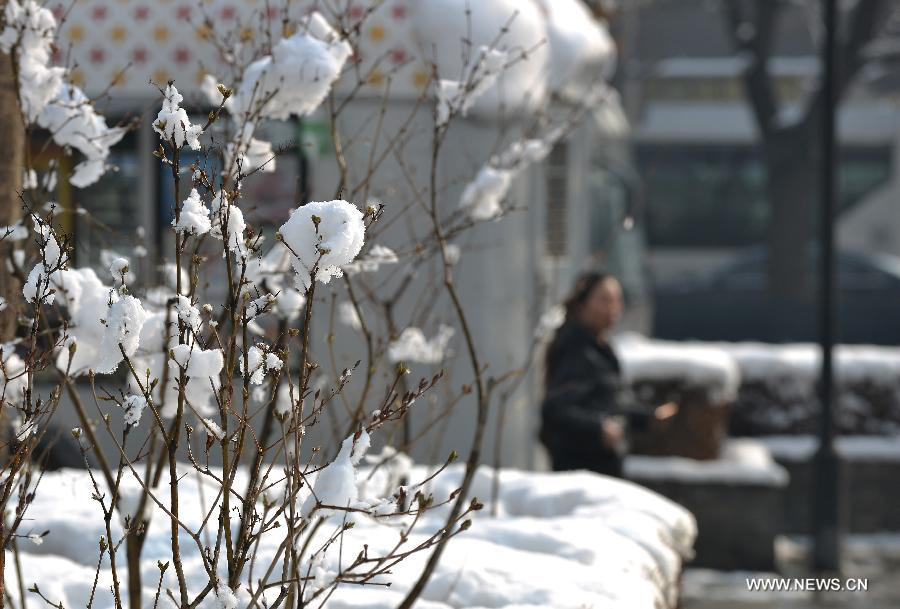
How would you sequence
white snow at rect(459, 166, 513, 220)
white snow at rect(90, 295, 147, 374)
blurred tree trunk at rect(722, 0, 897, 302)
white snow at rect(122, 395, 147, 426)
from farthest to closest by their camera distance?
1. blurred tree trunk at rect(722, 0, 897, 302)
2. white snow at rect(459, 166, 513, 220)
3. white snow at rect(122, 395, 147, 426)
4. white snow at rect(90, 295, 147, 374)

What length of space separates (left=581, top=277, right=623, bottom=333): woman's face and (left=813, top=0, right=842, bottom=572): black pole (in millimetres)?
2758

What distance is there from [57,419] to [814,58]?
1462 inches

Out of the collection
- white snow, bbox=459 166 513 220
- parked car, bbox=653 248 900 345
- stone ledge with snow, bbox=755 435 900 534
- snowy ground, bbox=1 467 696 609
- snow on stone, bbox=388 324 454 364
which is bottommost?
parked car, bbox=653 248 900 345

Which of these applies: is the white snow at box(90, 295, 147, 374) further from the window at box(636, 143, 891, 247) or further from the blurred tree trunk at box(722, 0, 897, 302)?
the window at box(636, 143, 891, 247)

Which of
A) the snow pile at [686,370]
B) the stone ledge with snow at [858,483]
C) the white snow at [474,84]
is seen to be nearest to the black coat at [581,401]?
the white snow at [474,84]

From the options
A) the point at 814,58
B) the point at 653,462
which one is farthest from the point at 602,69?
the point at 814,58

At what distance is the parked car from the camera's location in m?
22.5

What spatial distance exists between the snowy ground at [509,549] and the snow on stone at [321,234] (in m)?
1.46

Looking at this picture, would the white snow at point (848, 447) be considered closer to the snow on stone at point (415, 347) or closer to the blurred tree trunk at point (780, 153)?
the snow on stone at point (415, 347)

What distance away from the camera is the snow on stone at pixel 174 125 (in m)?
Result: 3.05

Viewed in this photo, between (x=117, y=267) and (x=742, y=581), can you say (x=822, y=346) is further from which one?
(x=117, y=267)

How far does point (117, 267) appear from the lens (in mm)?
3166

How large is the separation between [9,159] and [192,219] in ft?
5.14

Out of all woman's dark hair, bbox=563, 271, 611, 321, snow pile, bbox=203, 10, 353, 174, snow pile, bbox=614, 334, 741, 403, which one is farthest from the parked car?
snow pile, bbox=203, 10, 353, 174
